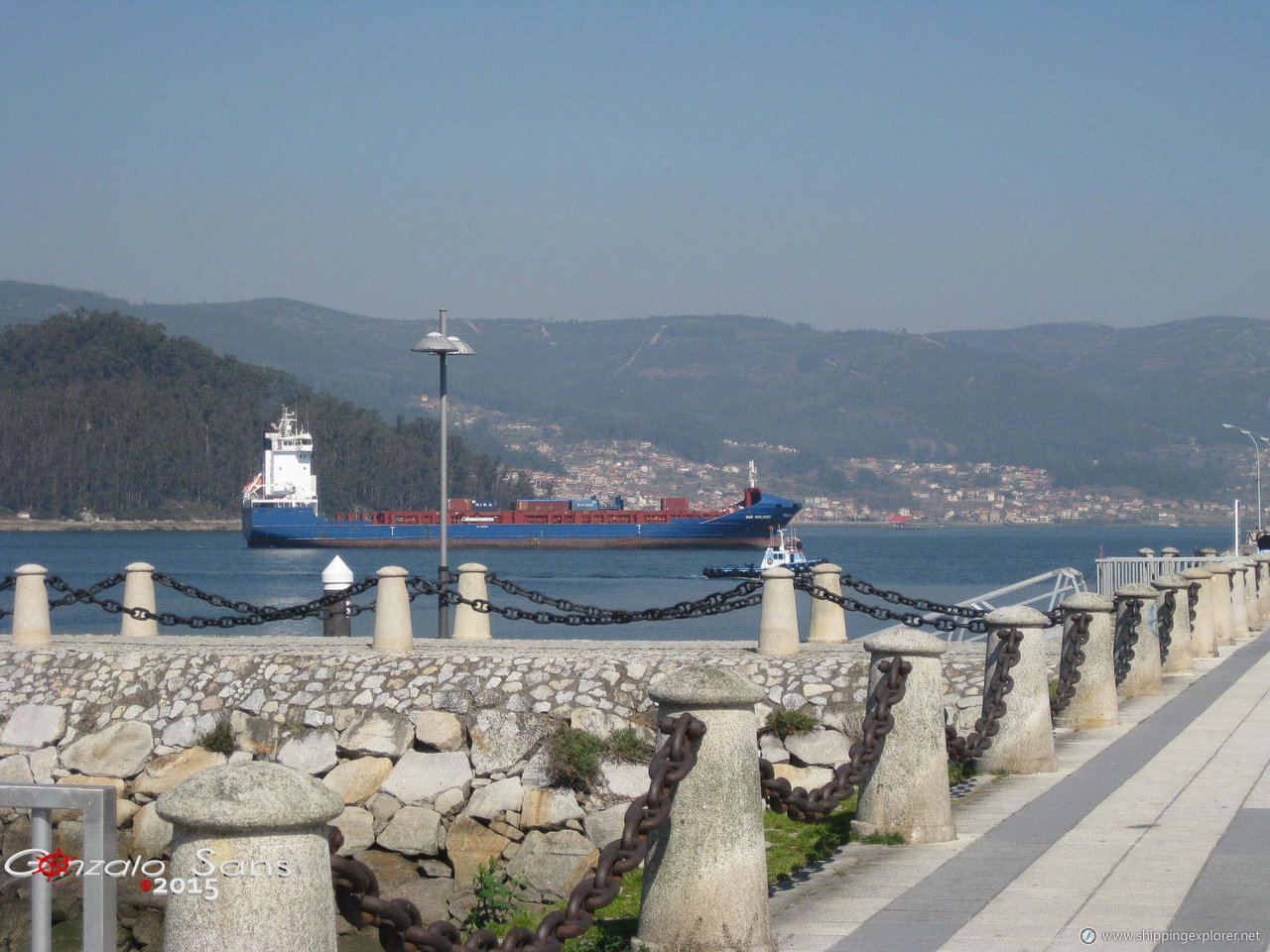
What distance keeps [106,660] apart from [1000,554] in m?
109

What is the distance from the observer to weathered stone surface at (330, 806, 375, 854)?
12203 mm

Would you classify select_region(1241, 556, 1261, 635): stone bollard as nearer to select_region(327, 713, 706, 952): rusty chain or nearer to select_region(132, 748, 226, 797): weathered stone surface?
select_region(132, 748, 226, 797): weathered stone surface

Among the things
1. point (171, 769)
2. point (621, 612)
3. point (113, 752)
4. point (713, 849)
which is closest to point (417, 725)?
point (171, 769)

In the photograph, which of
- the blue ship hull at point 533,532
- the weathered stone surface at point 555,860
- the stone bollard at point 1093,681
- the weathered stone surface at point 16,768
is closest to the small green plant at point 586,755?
the weathered stone surface at point 555,860

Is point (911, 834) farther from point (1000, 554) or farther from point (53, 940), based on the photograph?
point (1000, 554)

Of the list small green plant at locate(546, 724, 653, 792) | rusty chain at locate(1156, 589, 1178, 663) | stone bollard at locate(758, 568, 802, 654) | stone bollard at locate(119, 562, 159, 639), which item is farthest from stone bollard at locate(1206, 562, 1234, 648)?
stone bollard at locate(119, 562, 159, 639)

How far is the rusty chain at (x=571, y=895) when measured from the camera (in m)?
3.98

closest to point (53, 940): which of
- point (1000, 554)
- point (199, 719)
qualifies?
point (199, 719)

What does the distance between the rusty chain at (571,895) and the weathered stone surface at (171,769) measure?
9.41 meters

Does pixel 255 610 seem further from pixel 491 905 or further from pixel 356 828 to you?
pixel 491 905

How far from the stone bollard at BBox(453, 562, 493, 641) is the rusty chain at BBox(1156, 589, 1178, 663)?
6.90 m

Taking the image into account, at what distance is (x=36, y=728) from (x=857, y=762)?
10.3m

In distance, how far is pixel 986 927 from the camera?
524cm

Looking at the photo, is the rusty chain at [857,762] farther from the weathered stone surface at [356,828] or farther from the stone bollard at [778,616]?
the weathered stone surface at [356,828]
